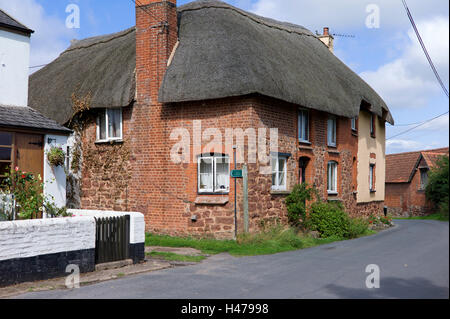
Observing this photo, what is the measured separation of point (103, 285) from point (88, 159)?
9.94m

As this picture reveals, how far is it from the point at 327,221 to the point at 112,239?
863cm

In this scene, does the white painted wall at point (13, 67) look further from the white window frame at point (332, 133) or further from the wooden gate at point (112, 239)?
the white window frame at point (332, 133)

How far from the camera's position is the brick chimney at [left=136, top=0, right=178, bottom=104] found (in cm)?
1611

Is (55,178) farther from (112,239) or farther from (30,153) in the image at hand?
(112,239)

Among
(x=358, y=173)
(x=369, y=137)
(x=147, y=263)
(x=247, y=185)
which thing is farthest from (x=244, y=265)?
(x=369, y=137)

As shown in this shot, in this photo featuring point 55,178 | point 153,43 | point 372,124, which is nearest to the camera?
point 55,178

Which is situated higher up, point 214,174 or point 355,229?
point 214,174

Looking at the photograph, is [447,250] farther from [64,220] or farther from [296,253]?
[296,253]

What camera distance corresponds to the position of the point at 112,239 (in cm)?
1047

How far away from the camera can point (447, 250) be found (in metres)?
3.53

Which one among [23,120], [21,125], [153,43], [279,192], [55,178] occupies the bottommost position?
[279,192]

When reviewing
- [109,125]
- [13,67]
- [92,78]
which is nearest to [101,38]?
[92,78]

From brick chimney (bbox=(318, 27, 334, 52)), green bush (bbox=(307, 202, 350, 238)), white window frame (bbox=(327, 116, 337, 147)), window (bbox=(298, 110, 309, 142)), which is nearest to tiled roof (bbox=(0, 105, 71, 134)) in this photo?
window (bbox=(298, 110, 309, 142))
